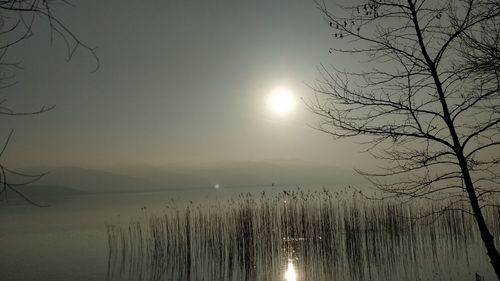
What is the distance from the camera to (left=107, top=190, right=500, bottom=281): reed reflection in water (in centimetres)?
978

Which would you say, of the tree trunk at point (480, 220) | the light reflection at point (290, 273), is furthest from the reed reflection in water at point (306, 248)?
the tree trunk at point (480, 220)

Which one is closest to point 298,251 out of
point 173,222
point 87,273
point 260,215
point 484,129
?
point 260,215

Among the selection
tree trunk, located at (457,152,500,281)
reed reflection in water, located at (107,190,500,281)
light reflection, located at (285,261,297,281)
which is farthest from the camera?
reed reflection in water, located at (107,190,500,281)

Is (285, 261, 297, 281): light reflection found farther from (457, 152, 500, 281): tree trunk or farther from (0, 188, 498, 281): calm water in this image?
(457, 152, 500, 281): tree trunk

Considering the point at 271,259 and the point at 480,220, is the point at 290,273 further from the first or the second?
the point at 480,220

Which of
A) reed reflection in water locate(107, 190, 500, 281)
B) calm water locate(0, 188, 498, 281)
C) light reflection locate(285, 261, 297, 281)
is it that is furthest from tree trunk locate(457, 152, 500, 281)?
light reflection locate(285, 261, 297, 281)

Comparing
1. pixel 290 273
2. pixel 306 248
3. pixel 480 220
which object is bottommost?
pixel 290 273

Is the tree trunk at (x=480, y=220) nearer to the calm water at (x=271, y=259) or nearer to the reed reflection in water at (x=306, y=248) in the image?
the calm water at (x=271, y=259)

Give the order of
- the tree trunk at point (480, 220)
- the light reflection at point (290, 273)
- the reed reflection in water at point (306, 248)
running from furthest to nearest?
the reed reflection in water at point (306, 248) → the light reflection at point (290, 273) → the tree trunk at point (480, 220)

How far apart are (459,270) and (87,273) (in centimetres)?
966

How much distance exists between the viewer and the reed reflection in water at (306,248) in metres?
9.78

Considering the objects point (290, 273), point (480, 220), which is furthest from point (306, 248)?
point (480, 220)

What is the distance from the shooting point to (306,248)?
11.2 meters

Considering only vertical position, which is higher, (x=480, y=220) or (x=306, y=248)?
(x=480, y=220)
